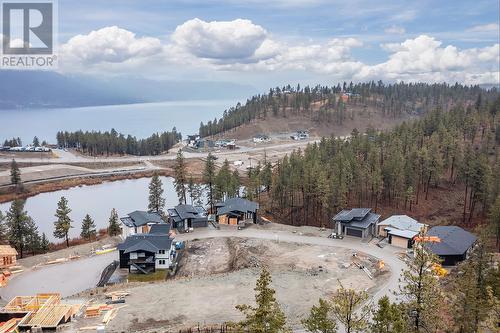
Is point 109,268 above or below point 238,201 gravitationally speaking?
below

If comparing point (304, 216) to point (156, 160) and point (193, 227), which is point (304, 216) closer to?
point (193, 227)

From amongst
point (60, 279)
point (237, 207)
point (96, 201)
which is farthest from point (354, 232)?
point (96, 201)

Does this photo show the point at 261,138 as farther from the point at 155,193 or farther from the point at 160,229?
the point at 160,229

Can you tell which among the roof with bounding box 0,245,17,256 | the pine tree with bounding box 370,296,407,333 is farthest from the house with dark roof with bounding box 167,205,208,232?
the pine tree with bounding box 370,296,407,333

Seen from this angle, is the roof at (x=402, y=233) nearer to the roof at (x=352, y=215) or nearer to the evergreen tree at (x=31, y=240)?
the roof at (x=352, y=215)

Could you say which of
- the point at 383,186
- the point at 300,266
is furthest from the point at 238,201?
the point at 383,186

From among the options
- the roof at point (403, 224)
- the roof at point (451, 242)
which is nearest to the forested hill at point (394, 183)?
the roof at point (403, 224)
